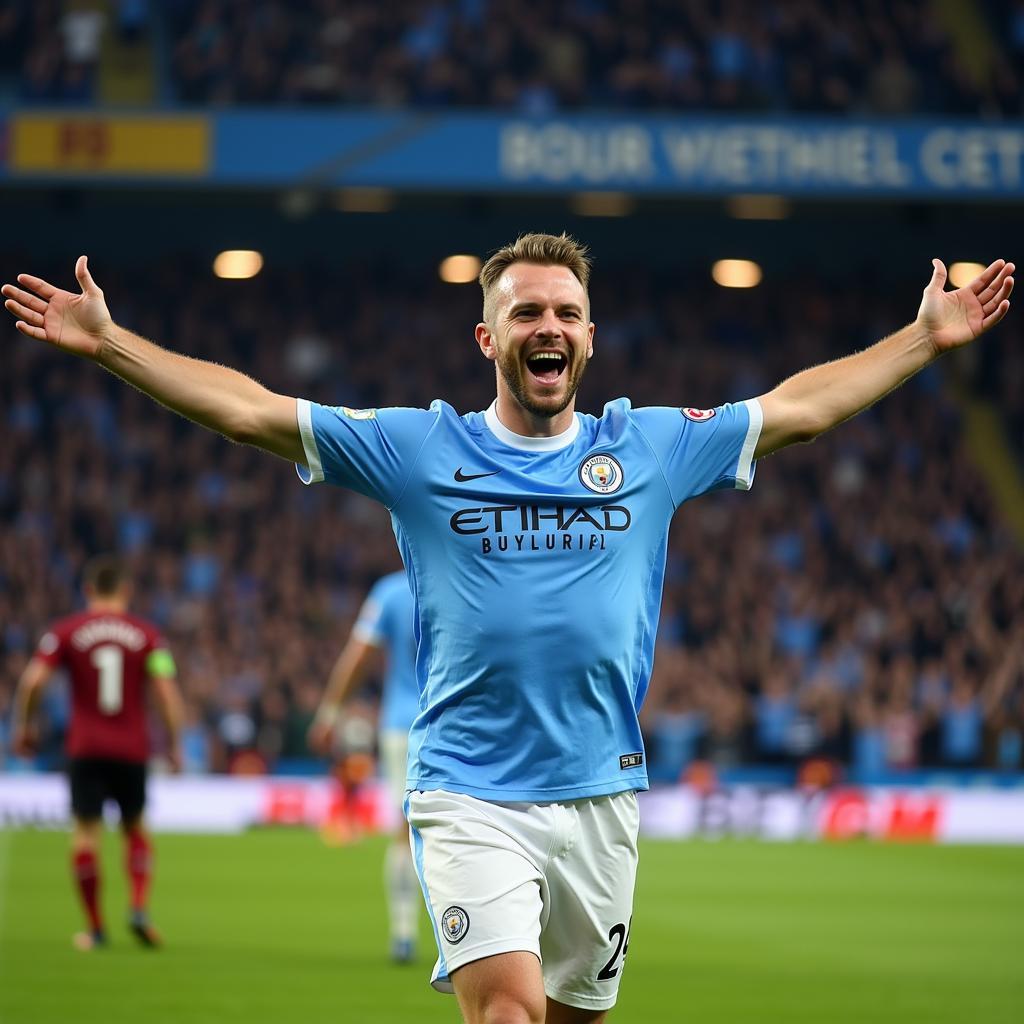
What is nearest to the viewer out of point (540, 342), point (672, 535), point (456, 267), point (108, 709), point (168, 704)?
point (540, 342)

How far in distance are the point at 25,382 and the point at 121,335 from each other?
24.2m

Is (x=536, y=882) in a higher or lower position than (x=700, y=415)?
lower

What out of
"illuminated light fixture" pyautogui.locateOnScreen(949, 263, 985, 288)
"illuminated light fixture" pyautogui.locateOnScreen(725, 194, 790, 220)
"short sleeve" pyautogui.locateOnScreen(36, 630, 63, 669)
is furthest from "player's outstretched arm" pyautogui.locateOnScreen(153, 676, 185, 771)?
"illuminated light fixture" pyautogui.locateOnScreen(949, 263, 985, 288)

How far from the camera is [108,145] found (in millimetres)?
25422

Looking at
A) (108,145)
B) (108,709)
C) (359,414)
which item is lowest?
(108,709)

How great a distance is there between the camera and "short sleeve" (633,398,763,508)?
526cm

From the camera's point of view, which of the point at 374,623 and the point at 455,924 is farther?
the point at 374,623

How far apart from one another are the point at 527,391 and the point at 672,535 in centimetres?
2215

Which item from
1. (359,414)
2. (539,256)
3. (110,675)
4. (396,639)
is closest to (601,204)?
(110,675)

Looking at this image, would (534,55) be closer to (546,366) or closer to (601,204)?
(601,204)

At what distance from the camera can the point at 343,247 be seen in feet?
103

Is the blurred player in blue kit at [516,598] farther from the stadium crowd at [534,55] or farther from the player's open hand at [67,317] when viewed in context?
the stadium crowd at [534,55]

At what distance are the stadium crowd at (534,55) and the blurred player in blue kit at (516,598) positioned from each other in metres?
22.3

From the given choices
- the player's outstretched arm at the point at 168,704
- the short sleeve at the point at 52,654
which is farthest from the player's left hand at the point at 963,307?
the short sleeve at the point at 52,654
